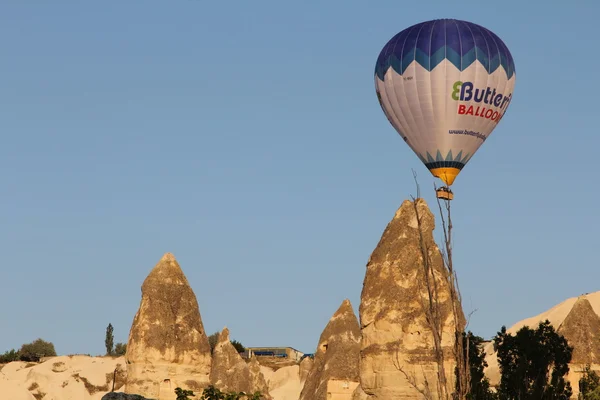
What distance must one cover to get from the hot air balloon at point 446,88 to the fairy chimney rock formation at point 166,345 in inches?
628

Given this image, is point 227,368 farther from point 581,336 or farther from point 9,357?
point 9,357

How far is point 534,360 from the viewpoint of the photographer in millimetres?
46188

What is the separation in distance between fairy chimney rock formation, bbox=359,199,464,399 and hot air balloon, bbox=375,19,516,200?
18356 millimetres

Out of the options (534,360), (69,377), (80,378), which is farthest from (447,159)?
(69,377)

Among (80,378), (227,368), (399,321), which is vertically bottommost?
(399,321)

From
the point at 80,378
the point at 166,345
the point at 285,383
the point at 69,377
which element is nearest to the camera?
the point at 166,345

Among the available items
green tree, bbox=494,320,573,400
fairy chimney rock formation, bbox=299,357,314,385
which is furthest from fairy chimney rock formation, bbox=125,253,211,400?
fairy chimney rock formation, bbox=299,357,314,385

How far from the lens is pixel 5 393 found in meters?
43.8

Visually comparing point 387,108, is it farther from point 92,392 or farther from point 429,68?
point 92,392

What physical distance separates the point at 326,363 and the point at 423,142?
10.5 metres

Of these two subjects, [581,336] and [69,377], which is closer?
[581,336]

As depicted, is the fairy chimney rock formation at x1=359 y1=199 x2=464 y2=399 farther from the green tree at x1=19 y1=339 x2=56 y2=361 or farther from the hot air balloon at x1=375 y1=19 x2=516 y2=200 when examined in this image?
the green tree at x1=19 y1=339 x2=56 y2=361

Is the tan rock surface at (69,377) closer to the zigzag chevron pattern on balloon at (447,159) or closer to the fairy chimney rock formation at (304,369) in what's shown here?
the fairy chimney rock formation at (304,369)

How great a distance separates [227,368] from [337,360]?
15.0 feet
